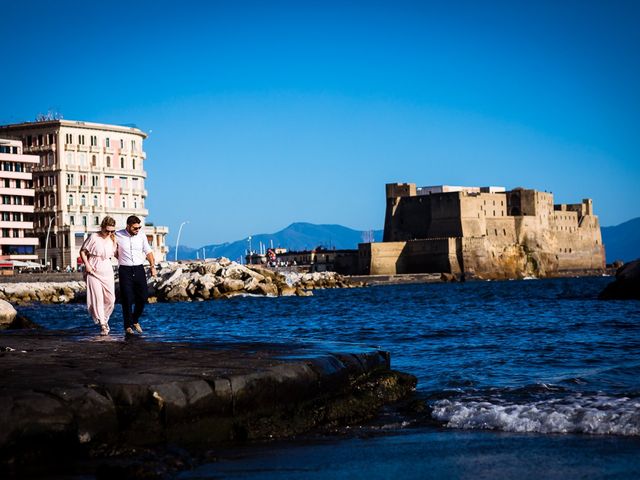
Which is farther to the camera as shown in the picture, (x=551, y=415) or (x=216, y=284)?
(x=216, y=284)

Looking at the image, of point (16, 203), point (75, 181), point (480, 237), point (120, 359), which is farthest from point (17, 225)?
point (120, 359)

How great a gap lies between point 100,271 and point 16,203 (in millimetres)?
63490

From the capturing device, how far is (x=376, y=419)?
6.66 metres

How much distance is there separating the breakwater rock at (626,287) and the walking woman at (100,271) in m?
26.4

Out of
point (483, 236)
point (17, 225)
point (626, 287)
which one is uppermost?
point (17, 225)

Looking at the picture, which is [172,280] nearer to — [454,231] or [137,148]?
[137,148]

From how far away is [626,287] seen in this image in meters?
33.6

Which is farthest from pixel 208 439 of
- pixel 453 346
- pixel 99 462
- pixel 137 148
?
pixel 137 148

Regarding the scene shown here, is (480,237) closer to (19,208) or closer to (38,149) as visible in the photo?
(38,149)

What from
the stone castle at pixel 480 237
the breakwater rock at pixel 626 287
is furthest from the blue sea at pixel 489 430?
the stone castle at pixel 480 237

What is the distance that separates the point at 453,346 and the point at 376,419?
20.6 feet

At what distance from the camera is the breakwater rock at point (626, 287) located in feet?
109

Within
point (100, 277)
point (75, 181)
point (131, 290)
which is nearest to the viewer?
point (100, 277)

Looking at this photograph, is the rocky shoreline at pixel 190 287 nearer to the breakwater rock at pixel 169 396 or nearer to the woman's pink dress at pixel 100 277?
the woman's pink dress at pixel 100 277
